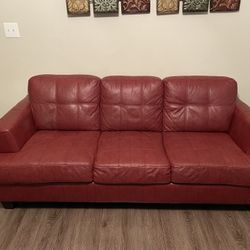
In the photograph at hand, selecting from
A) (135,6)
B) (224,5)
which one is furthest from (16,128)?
(224,5)

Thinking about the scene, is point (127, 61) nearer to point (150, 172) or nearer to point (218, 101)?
point (218, 101)

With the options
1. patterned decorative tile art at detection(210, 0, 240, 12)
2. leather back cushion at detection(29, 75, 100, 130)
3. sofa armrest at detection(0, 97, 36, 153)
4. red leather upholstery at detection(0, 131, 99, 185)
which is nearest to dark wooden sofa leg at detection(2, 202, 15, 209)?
red leather upholstery at detection(0, 131, 99, 185)

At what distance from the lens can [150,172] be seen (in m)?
1.71

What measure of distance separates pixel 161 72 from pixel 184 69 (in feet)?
0.69

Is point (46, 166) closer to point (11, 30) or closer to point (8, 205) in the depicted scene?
point (8, 205)

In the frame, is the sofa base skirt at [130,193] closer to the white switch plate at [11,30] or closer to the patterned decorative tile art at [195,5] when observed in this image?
the white switch plate at [11,30]

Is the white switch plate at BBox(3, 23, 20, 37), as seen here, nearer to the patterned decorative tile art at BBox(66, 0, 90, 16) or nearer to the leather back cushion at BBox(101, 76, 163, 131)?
the patterned decorative tile art at BBox(66, 0, 90, 16)

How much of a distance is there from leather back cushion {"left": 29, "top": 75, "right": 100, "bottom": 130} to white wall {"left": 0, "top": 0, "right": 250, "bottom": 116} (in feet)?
0.86

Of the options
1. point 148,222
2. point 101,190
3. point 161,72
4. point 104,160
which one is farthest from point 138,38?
point 148,222

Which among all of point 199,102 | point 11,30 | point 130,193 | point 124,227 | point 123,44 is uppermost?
point 11,30

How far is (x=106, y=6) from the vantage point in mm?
2160

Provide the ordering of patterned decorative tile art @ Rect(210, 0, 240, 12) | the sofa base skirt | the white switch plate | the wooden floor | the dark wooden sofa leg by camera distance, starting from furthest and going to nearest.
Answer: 1. the white switch plate
2. patterned decorative tile art @ Rect(210, 0, 240, 12)
3. the dark wooden sofa leg
4. the sofa base skirt
5. the wooden floor

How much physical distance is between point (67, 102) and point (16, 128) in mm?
477

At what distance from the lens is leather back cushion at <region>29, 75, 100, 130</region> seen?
217cm
